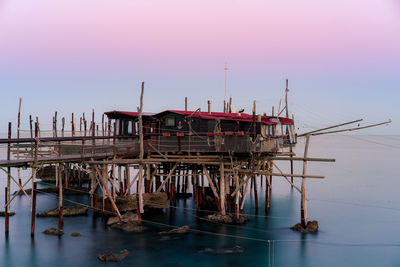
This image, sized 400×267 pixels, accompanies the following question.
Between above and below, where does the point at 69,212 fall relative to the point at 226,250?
above

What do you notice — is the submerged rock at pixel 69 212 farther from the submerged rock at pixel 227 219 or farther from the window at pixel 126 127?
the submerged rock at pixel 227 219

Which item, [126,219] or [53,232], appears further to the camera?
[126,219]

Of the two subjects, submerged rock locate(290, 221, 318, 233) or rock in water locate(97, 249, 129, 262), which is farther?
submerged rock locate(290, 221, 318, 233)

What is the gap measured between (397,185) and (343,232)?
38636 millimetres

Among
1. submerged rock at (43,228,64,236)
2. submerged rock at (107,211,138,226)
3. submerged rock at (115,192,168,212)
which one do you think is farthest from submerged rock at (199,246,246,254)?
submerged rock at (43,228,64,236)

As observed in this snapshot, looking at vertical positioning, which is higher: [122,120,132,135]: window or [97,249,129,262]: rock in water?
[122,120,132,135]: window

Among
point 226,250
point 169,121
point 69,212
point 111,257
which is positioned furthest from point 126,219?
point 226,250

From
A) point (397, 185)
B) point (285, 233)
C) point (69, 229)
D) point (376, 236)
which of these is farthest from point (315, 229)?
point (397, 185)

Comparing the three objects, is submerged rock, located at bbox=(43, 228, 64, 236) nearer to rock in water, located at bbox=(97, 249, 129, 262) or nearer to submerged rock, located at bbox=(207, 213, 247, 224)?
rock in water, located at bbox=(97, 249, 129, 262)

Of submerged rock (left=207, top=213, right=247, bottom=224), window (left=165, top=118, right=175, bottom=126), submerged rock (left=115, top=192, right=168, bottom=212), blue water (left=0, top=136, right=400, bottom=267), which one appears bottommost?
blue water (left=0, top=136, right=400, bottom=267)

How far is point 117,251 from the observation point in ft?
82.7

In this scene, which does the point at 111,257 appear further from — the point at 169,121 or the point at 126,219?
the point at 169,121

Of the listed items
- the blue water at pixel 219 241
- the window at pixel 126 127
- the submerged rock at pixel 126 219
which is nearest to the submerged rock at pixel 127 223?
the submerged rock at pixel 126 219

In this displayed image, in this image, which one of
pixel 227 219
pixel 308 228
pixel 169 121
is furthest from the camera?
pixel 169 121
